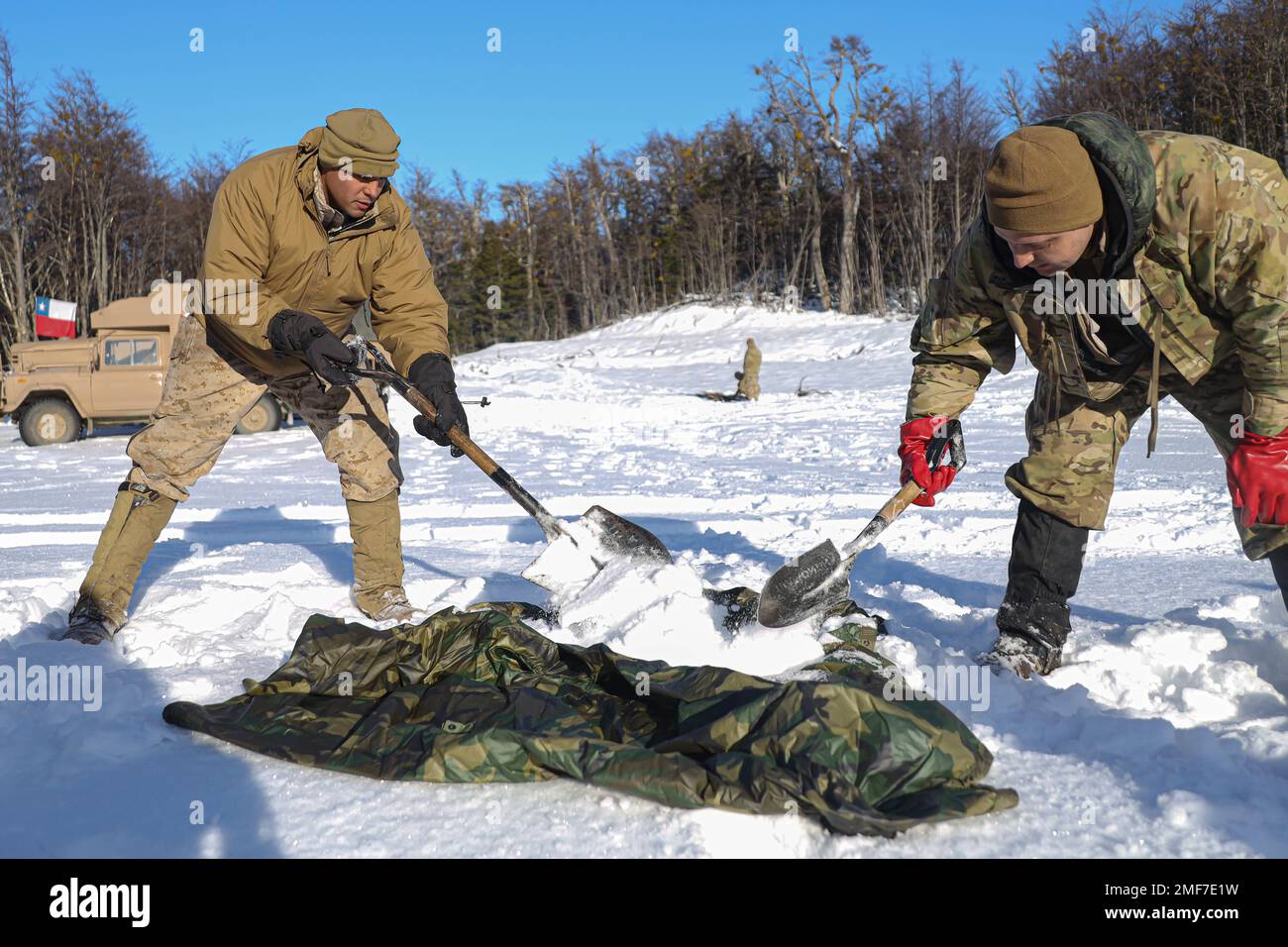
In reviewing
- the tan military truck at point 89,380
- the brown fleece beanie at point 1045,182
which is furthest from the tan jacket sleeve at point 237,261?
the tan military truck at point 89,380

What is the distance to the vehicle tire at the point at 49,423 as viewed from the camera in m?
11.5

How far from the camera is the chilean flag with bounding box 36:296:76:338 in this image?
1437 cm

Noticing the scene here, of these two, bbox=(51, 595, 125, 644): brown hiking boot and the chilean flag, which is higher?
the chilean flag

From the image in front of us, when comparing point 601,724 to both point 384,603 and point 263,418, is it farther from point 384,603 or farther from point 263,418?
point 263,418

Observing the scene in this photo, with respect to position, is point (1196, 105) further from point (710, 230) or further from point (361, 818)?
point (361, 818)

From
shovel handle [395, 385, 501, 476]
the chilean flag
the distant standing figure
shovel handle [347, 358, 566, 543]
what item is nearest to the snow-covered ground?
shovel handle [347, 358, 566, 543]

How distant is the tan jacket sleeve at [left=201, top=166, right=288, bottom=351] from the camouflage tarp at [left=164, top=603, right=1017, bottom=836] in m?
1.03

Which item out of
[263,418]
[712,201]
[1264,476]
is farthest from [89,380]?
[712,201]

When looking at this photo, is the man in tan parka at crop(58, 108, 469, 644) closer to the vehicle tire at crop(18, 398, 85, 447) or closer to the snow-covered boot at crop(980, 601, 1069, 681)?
the snow-covered boot at crop(980, 601, 1069, 681)

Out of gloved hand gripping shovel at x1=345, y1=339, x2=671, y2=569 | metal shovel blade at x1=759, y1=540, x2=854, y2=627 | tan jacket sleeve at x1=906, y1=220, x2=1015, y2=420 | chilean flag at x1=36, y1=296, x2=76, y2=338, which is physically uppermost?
chilean flag at x1=36, y1=296, x2=76, y2=338

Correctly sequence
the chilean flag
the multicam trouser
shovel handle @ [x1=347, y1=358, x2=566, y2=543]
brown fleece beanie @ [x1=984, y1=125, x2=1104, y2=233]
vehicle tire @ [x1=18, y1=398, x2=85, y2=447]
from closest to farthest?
1. brown fleece beanie @ [x1=984, y1=125, x2=1104, y2=233]
2. the multicam trouser
3. shovel handle @ [x1=347, y1=358, x2=566, y2=543]
4. vehicle tire @ [x1=18, y1=398, x2=85, y2=447]
5. the chilean flag

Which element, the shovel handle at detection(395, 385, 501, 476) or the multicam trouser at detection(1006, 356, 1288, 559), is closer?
the multicam trouser at detection(1006, 356, 1288, 559)

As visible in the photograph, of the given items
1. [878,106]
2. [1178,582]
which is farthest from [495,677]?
[878,106]
